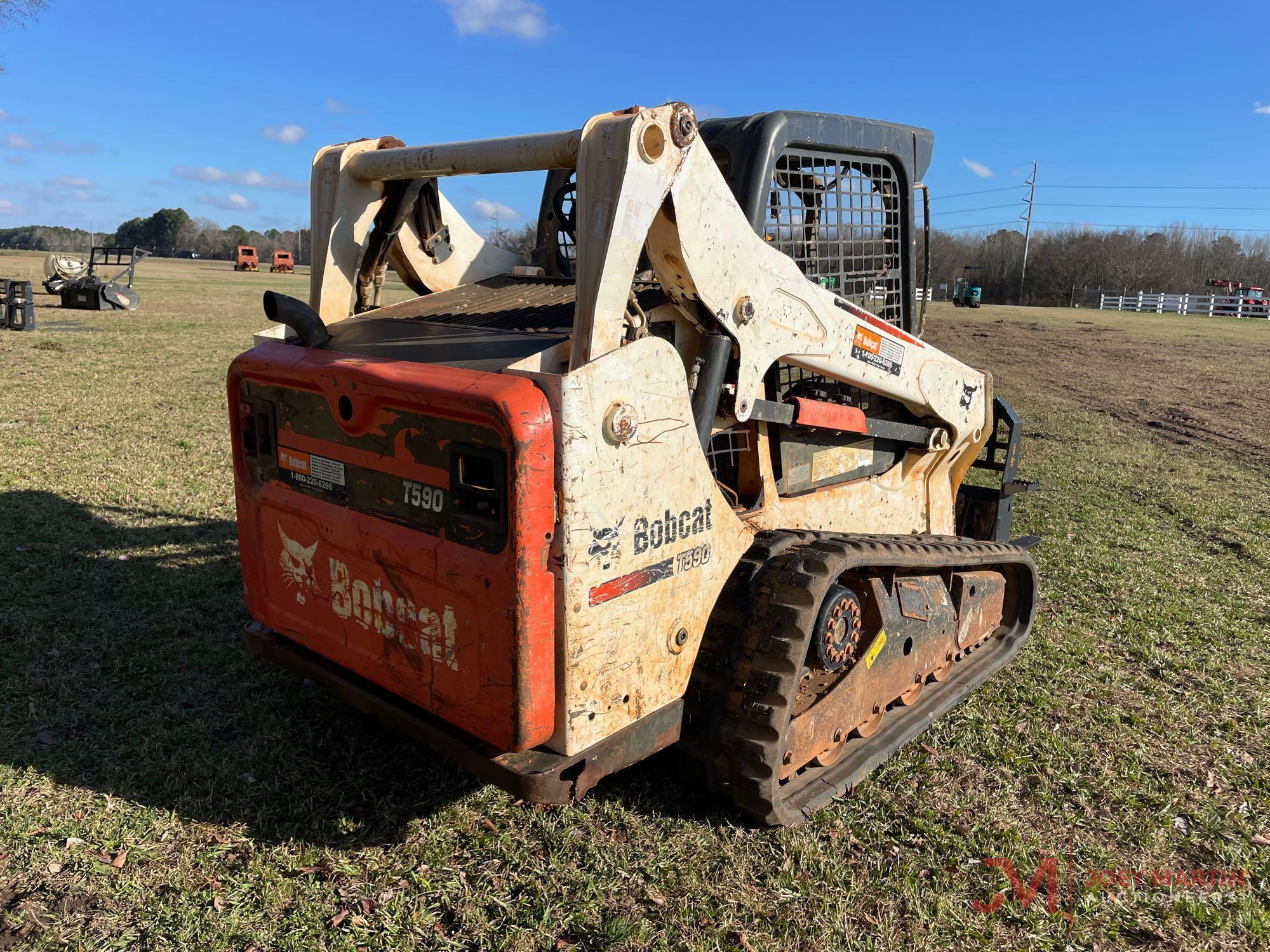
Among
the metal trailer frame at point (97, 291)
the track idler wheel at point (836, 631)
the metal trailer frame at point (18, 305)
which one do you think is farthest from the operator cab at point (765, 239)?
the metal trailer frame at point (97, 291)

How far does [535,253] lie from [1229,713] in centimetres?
415

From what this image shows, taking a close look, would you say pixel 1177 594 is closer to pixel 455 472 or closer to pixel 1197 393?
pixel 455 472

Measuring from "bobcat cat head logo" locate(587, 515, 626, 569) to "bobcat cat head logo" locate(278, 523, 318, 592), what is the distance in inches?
47.0

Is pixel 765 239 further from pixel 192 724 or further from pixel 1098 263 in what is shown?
pixel 1098 263

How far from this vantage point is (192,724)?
3.87m

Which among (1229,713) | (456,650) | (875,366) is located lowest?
(1229,713)

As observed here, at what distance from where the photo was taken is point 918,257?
4.45 meters

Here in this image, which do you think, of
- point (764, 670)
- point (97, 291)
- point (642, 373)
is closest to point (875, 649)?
point (764, 670)

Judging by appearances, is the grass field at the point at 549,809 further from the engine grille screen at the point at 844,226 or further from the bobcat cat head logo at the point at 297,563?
the engine grille screen at the point at 844,226

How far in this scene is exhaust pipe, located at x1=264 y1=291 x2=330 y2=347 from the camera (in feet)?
10.1

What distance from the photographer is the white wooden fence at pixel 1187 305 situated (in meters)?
44.6

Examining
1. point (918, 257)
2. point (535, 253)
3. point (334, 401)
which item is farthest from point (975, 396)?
point (334, 401)

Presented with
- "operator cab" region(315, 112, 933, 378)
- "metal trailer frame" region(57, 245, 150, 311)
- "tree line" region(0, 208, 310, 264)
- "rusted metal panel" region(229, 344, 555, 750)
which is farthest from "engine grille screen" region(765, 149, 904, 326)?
"tree line" region(0, 208, 310, 264)

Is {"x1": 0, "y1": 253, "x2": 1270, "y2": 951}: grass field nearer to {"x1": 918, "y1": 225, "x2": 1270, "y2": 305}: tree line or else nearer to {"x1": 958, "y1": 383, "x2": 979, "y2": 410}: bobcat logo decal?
{"x1": 958, "y1": 383, "x2": 979, "y2": 410}: bobcat logo decal
